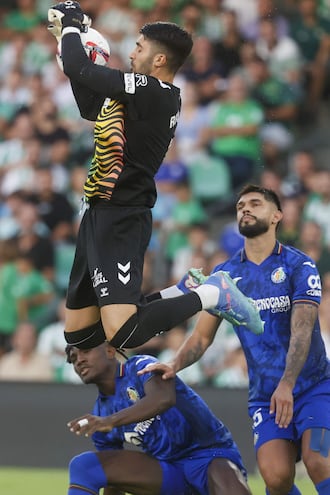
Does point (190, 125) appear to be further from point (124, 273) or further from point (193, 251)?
point (124, 273)

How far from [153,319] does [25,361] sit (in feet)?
14.7

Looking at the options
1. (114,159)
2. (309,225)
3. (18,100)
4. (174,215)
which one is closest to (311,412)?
(114,159)

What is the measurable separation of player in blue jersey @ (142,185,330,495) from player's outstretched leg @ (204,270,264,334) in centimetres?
16

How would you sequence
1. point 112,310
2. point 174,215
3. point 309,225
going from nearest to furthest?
point 112,310 < point 309,225 < point 174,215

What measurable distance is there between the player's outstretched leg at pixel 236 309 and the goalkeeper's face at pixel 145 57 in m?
1.18

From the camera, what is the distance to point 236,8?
415 inches

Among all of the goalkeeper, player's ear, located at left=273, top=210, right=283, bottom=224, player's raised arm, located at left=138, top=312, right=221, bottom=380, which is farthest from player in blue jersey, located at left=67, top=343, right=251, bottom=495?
player's ear, located at left=273, top=210, right=283, bottom=224

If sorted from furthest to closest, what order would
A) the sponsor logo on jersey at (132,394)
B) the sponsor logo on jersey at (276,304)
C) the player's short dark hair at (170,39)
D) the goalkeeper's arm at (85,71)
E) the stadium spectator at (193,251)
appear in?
the stadium spectator at (193,251) → the sponsor logo on jersey at (276,304) → the sponsor logo on jersey at (132,394) → the player's short dark hair at (170,39) → the goalkeeper's arm at (85,71)

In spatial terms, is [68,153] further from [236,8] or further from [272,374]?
[272,374]

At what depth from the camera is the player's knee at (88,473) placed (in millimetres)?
5551

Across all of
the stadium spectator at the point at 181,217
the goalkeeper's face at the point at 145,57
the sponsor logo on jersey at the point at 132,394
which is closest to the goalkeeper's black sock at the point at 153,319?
the sponsor logo on jersey at the point at 132,394

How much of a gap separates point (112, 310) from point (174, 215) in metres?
4.49

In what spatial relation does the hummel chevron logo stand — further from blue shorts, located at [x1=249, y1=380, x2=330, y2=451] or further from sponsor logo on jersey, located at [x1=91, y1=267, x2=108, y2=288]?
blue shorts, located at [x1=249, y1=380, x2=330, y2=451]

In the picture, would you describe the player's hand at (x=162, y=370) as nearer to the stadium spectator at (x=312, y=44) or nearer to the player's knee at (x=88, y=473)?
the player's knee at (x=88, y=473)
